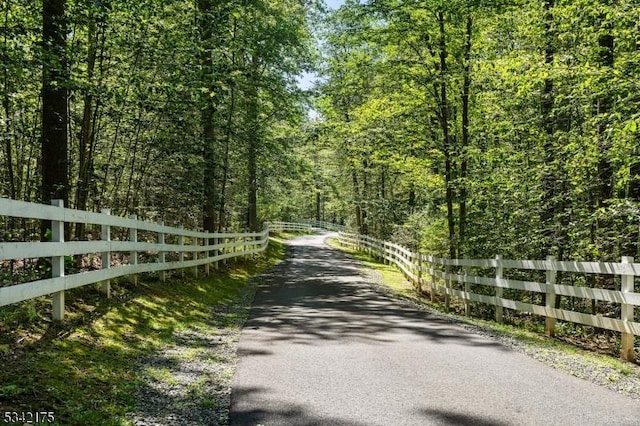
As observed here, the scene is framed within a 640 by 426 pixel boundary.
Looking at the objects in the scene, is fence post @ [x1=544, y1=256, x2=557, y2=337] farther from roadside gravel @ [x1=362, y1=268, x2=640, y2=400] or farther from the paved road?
the paved road

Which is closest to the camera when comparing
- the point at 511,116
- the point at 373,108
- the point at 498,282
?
the point at 498,282

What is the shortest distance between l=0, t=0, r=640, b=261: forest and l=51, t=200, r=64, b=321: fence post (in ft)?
5.46

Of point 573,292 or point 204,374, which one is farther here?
point 573,292

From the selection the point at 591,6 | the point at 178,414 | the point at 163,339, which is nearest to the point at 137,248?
the point at 163,339

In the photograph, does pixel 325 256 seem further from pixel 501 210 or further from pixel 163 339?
pixel 163 339

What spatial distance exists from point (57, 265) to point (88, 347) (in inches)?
37.3

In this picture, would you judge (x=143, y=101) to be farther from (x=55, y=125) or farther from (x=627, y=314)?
(x=627, y=314)

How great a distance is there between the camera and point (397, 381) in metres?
4.78

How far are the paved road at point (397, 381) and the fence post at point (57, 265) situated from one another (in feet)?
6.67

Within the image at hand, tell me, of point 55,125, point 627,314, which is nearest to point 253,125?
point 55,125

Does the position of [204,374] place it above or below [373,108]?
below

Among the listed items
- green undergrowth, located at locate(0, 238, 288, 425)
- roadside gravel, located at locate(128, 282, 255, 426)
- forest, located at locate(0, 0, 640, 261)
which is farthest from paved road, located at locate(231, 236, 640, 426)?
forest, located at locate(0, 0, 640, 261)

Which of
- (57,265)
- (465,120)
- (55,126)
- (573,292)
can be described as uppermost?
(465,120)

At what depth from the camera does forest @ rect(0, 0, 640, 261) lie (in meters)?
7.50
